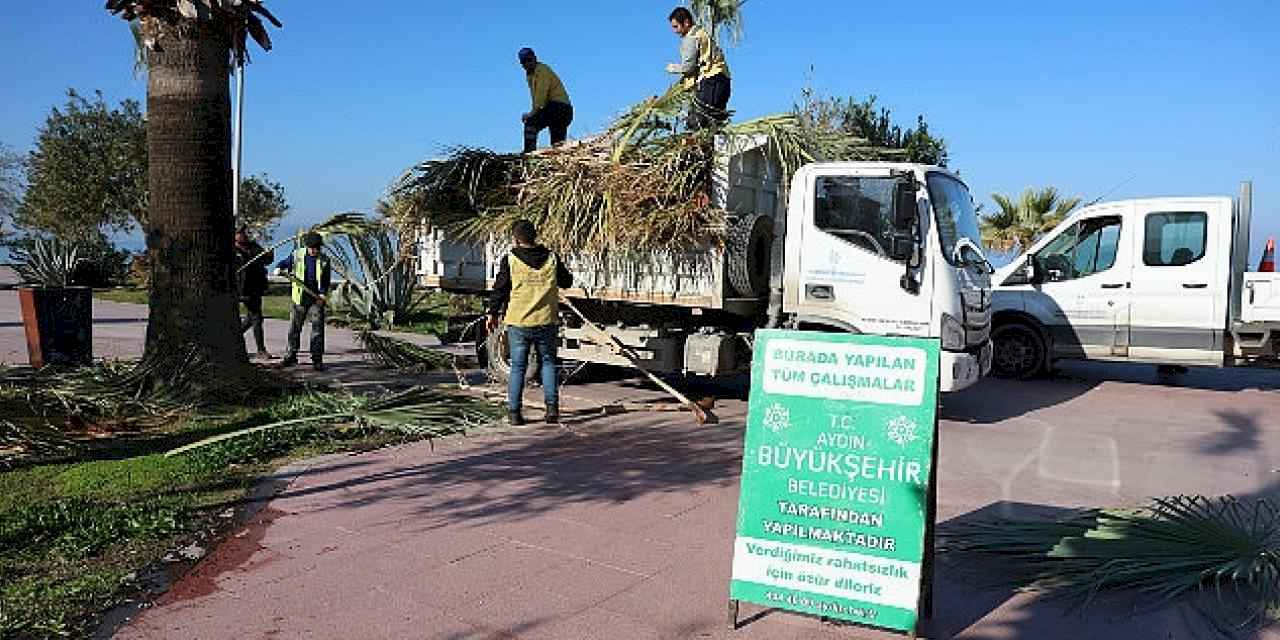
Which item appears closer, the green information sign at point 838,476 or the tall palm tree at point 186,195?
the green information sign at point 838,476

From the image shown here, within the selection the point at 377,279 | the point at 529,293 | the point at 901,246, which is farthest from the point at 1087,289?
the point at 377,279

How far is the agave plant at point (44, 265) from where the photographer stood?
2109 cm

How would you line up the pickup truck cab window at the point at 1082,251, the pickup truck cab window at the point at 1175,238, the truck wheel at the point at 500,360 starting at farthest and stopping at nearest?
the pickup truck cab window at the point at 1082,251 → the pickup truck cab window at the point at 1175,238 → the truck wheel at the point at 500,360

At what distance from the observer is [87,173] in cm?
3291

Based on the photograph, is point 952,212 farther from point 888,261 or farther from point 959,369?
point 959,369

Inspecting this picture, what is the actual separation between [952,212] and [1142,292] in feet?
14.5

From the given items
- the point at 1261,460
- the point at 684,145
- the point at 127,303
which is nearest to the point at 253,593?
the point at 684,145

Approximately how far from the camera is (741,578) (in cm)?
423

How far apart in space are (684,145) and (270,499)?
16.7 feet

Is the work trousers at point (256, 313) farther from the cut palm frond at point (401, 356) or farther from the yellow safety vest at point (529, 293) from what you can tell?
the yellow safety vest at point (529, 293)

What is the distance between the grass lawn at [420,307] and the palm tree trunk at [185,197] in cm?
376

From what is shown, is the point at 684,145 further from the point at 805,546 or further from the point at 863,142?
the point at 805,546

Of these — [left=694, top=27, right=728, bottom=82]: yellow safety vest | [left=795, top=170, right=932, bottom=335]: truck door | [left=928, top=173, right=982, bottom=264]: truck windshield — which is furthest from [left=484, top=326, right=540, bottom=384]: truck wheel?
[left=928, top=173, right=982, bottom=264]: truck windshield

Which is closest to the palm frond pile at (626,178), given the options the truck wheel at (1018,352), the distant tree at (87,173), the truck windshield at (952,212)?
the truck windshield at (952,212)
